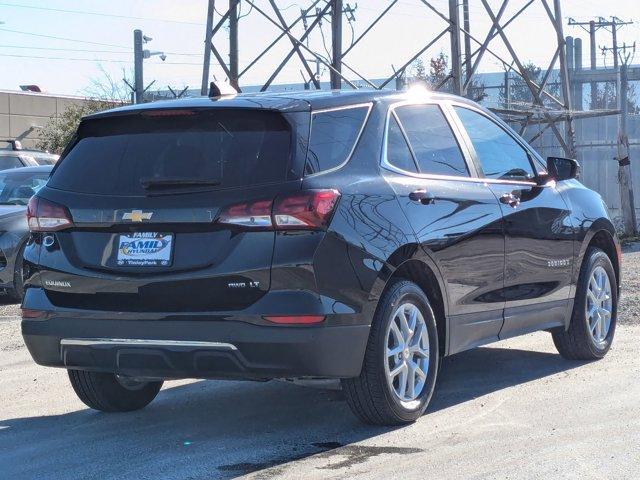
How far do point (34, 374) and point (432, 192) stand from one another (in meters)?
3.41

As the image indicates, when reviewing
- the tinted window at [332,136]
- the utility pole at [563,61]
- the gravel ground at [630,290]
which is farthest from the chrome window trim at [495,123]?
the utility pole at [563,61]

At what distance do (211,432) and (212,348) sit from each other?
0.90m

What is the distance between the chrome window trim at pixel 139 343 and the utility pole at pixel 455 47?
1300 cm

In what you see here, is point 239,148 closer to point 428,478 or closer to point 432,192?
point 432,192

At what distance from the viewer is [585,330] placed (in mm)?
7953

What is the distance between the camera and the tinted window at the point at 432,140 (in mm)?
6531

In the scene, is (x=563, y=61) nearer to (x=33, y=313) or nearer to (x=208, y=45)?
(x=208, y=45)

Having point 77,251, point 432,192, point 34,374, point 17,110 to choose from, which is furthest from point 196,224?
point 17,110

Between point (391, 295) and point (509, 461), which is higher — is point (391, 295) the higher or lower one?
the higher one

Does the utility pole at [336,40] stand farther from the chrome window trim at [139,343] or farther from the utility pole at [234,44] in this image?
the chrome window trim at [139,343]

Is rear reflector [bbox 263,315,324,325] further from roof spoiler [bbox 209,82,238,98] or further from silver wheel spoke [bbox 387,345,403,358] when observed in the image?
roof spoiler [bbox 209,82,238,98]

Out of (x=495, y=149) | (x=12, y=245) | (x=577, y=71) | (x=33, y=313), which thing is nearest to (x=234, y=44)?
(x=12, y=245)

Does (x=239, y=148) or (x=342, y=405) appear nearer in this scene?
(x=239, y=148)

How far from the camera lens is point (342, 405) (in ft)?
22.4
